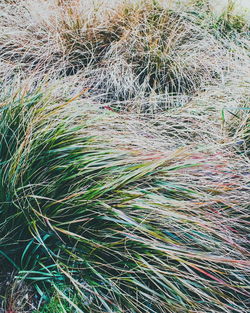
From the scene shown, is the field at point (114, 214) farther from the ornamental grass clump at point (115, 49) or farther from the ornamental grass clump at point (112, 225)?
the ornamental grass clump at point (115, 49)

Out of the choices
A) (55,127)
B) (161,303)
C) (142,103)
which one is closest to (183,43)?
(142,103)

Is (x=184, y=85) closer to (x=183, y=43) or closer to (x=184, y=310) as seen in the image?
(x=183, y=43)

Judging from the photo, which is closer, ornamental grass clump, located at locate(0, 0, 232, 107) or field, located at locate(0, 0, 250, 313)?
field, located at locate(0, 0, 250, 313)

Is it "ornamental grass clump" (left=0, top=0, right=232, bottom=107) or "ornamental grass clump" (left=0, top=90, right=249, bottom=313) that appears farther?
"ornamental grass clump" (left=0, top=0, right=232, bottom=107)

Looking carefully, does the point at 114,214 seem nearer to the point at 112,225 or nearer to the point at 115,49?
the point at 112,225

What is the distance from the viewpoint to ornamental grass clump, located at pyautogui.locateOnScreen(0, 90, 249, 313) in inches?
53.5

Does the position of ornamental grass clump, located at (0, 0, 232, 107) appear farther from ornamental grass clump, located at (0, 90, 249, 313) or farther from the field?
ornamental grass clump, located at (0, 90, 249, 313)

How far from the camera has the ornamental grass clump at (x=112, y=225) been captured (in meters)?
1.36

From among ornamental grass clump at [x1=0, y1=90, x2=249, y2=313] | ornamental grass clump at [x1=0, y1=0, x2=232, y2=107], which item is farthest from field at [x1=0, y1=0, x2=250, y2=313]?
ornamental grass clump at [x1=0, y1=0, x2=232, y2=107]

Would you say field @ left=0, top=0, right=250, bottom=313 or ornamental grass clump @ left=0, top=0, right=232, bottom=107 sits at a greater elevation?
ornamental grass clump @ left=0, top=0, right=232, bottom=107

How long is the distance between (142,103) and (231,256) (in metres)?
1.17

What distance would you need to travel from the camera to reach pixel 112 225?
1.45 m

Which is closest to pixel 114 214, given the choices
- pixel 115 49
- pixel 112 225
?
pixel 112 225

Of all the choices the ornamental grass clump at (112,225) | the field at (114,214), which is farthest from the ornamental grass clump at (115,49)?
the ornamental grass clump at (112,225)
